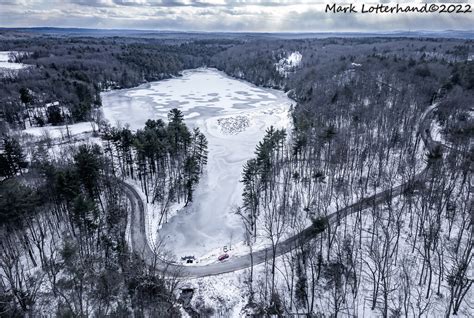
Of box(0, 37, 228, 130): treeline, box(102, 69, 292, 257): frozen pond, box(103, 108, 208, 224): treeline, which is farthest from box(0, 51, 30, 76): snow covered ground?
box(103, 108, 208, 224): treeline

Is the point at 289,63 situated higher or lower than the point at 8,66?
lower

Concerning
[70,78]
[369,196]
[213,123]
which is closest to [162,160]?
[213,123]

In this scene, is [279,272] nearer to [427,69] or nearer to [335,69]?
[427,69]

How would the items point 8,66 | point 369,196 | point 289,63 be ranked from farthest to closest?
1. point 289,63
2. point 8,66
3. point 369,196


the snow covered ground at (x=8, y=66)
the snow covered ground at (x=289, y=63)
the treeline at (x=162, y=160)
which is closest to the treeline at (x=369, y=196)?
the treeline at (x=162, y=160)

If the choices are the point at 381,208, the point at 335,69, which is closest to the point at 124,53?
the point at 335,69

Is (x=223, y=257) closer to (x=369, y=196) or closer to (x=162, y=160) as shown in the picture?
(x=369, y=196)

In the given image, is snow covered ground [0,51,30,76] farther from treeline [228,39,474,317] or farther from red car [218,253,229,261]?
red car [218,253,229,261]
